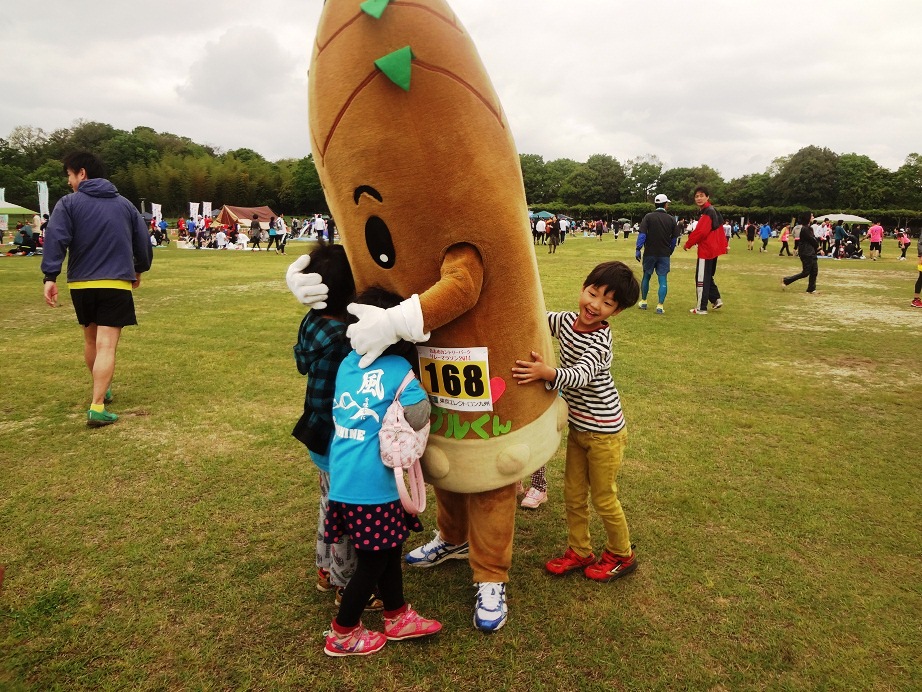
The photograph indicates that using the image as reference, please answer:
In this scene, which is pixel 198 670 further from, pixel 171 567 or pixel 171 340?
pixel 171 340

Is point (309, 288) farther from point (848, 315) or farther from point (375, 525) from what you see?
point (848, 315)

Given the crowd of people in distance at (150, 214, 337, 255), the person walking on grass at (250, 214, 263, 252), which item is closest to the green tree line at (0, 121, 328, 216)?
the crowd of people in distance at (150, 214, 337, 255)

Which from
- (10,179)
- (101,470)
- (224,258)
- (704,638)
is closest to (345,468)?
(704,638)

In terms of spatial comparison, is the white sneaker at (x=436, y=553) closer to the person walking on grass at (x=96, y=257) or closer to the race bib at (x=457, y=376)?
the race bib at (x=457, y=376)

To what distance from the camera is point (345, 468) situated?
2201 millimetres

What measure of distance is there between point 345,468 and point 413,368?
50 centimetres

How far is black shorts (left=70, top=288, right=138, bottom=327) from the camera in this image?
4.50 metres

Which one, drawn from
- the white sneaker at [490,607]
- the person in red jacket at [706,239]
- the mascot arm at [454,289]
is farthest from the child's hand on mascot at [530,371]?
the person in red jacket at [706,239]

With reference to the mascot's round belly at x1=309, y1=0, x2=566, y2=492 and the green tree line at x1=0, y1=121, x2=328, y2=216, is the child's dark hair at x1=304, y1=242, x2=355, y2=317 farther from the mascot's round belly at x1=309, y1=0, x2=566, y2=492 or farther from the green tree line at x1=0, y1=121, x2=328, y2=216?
the green tree line at x1=0, y1=121, x2=328, y2=216

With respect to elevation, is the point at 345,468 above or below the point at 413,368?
below

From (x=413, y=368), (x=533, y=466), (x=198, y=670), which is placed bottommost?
(x=198, y=670)

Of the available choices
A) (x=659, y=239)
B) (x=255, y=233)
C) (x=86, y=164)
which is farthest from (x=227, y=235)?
(x=86, y=164)

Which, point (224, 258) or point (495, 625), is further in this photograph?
point (224, 258)

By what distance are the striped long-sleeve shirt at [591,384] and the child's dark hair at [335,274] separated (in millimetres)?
963
